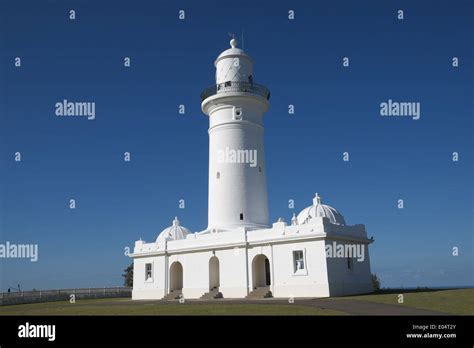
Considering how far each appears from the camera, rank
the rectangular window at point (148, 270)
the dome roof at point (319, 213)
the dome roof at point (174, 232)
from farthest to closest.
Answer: the dome roof at point (174, 232) → the rectangular window at point (148, 270) → the dome roof at point (319, 213)

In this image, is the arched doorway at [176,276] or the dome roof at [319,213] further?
the arched doorway at [176,276]

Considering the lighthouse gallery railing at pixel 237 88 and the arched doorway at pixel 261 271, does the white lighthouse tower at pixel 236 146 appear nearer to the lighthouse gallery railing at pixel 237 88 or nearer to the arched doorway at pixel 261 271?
the lighthouse gallery railing at pixel 237 88

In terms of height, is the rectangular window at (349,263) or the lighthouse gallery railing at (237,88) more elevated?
the lighthouse gallery railing at (237,88)

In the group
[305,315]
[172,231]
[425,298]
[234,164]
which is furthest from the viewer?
[172,231]

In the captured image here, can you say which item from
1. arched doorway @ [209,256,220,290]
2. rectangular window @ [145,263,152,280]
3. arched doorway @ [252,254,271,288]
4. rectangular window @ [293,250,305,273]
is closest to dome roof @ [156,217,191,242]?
rectangular window @ [145,263,152,280]

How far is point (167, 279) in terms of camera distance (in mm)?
32875

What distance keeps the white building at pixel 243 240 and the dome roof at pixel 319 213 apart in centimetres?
7

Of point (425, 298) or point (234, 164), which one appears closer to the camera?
point (425, 298)

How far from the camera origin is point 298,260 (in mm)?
27031

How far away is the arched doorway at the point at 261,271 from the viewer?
29.0 m

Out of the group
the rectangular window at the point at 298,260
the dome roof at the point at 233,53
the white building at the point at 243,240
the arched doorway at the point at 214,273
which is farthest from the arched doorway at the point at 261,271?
the dome roof at the point at 233,53

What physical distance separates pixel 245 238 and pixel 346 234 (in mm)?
6267
